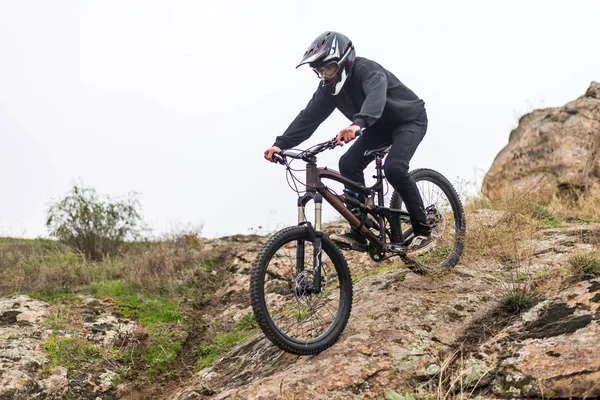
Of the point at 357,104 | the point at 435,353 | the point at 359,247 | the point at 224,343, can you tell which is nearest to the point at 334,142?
the point at 357,104

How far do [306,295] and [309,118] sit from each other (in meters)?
1.96

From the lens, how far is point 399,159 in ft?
18.6

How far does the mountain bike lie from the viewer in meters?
4.59

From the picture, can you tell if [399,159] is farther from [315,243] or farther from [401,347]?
[401,347]

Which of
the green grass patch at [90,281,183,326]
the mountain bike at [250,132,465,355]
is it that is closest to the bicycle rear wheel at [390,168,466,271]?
the mountain bike at [250,132,465,355]

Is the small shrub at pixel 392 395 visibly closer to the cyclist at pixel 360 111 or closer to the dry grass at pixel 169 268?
the cyclist at pixel 360 111

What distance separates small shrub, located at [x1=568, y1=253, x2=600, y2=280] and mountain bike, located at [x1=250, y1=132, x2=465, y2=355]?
4.53 feet

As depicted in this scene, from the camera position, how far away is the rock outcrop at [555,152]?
12547 millimetres

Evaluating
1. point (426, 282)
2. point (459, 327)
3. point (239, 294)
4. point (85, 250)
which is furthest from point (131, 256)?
point (459, 327)

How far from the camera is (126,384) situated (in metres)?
6.11

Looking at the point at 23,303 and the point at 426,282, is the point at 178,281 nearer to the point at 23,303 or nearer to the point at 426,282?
the point at 23,303

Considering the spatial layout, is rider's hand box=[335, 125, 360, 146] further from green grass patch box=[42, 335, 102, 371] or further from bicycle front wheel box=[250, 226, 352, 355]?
green grass patch box=[42, 335, 102, 371]

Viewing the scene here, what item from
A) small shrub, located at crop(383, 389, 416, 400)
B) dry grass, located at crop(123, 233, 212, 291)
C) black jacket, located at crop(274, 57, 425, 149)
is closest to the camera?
small shrub, located at crop(383, 389, 416, 400)

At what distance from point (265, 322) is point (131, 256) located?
747 cm
